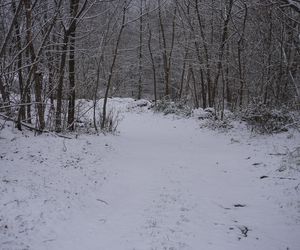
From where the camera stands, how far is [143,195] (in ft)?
27.1

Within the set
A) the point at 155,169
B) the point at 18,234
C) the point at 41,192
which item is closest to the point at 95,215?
the point at 41,192

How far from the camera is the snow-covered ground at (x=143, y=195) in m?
5.91

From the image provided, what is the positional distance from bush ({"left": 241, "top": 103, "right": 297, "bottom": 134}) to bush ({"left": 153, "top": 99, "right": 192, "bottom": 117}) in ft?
19.1

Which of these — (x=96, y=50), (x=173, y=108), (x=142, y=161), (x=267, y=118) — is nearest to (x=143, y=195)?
(x=142, y=161)

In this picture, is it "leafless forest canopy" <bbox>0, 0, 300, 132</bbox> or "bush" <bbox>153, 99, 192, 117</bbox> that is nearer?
"leafless forest canopy" <bbox>0, 0, 300, 132</bbox>

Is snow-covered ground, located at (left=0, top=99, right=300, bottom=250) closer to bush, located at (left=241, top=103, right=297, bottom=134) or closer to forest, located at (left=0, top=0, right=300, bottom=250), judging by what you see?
forest, located at (left=0, top=0, right=300, bottom=250)

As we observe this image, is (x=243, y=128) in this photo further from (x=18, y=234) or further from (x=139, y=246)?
(x=18, y=234)

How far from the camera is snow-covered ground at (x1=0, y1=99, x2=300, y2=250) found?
5.91 meters

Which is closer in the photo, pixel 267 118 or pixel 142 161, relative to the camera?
pixel 142 161

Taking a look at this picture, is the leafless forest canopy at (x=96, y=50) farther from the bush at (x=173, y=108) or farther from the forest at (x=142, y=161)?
the bush at (x=173, y=108)

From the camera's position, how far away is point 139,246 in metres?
5.72

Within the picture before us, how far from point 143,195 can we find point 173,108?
1424cm

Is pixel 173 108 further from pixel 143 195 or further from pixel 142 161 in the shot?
pixel 143 195

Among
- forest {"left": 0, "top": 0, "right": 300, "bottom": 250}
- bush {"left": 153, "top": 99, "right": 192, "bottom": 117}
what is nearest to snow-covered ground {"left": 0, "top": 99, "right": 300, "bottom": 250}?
forest {"left": 0, "top": 0, "right": 300, "bottom": 250}
